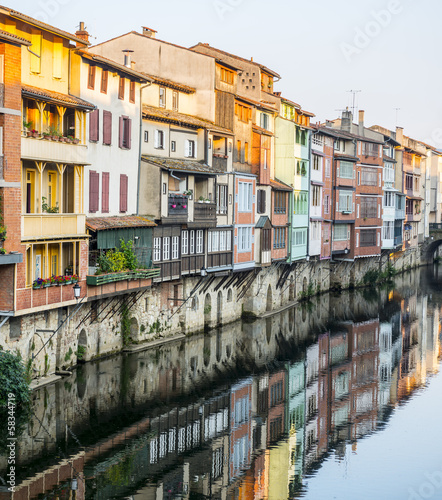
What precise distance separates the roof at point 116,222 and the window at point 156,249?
1.18 meters

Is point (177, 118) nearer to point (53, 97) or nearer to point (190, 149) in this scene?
point (190, 149)

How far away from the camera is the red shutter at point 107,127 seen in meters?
42.9

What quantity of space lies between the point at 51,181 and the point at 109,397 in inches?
392

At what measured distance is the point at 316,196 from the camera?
78062 millimetres

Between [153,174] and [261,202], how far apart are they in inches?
652

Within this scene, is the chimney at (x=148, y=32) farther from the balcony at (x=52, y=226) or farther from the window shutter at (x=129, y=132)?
the balcony at (x=52, y=226)

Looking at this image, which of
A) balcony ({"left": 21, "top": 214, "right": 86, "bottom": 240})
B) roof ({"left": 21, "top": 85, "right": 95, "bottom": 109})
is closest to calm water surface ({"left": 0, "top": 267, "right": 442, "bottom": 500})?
balcony ({"left": 21, "top": 214, "right": 86, "bottom": 240})

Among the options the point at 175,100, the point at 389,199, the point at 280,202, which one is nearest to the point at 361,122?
the point at 389,199

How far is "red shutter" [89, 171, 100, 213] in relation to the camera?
41625 mm

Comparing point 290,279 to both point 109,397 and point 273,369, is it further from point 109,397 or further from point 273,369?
point 109,397

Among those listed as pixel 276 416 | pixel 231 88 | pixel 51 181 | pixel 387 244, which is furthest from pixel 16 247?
pixel 387 244

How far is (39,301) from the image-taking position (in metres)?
35.2

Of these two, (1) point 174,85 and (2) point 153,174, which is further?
(1) point 174,85

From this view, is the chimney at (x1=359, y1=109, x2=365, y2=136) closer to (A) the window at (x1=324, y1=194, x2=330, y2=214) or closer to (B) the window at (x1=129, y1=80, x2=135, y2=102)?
(A) the window at (x1=324, y1=194, x2=330, y2=214)
